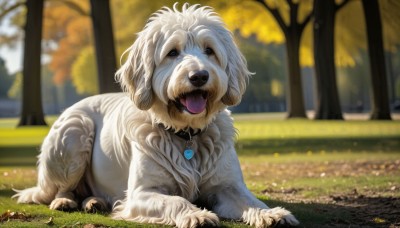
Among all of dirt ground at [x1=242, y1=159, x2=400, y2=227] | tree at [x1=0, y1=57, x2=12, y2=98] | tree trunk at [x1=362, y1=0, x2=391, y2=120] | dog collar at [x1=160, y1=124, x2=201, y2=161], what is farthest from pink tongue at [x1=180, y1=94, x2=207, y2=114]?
tree at [x1=0, y1=57, x2=12, y2=98]

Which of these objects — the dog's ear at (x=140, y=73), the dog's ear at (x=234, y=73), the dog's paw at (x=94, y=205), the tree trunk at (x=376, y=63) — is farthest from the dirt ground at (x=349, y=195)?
the tree trunk at (x=376, y=63)

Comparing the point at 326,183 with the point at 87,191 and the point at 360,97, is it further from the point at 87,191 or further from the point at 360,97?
the point at 360,97

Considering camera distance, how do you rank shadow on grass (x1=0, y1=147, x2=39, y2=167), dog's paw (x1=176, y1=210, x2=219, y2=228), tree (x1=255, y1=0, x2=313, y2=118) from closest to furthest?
dog's paw (x1=176, y1=210, x2=219, y2=228)
shadow on grass (x1=0, y1=147, x2=39, y2=167)
tree (x1=255, y1=0, x2=313, y2=118)

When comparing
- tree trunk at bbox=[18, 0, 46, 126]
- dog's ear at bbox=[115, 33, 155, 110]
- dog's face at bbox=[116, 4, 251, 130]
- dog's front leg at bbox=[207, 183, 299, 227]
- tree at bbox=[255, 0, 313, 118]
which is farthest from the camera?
tree at bbox=[255, 0, 313, 118]

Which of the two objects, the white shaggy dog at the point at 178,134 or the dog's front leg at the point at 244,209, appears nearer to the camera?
the dog's front leg at the point at 244,209

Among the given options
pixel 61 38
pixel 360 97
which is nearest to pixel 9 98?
pixel 61 38

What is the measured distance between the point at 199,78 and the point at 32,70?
20577mm

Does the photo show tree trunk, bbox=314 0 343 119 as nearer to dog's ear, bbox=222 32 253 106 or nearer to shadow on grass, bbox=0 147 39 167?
A: shadow on grass, bbox=0 147 39 167

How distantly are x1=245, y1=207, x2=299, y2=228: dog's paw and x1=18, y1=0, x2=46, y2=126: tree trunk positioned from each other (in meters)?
20.2

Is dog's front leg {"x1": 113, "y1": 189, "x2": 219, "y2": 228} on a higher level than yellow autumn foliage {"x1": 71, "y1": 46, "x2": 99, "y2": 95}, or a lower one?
lower

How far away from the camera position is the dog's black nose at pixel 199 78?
4414 millimetres

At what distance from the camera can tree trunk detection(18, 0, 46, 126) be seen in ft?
77.9

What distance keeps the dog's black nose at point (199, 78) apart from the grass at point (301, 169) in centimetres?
106

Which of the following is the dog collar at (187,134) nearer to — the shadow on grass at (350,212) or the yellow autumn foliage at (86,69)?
the shadow on grass at (350,212)
